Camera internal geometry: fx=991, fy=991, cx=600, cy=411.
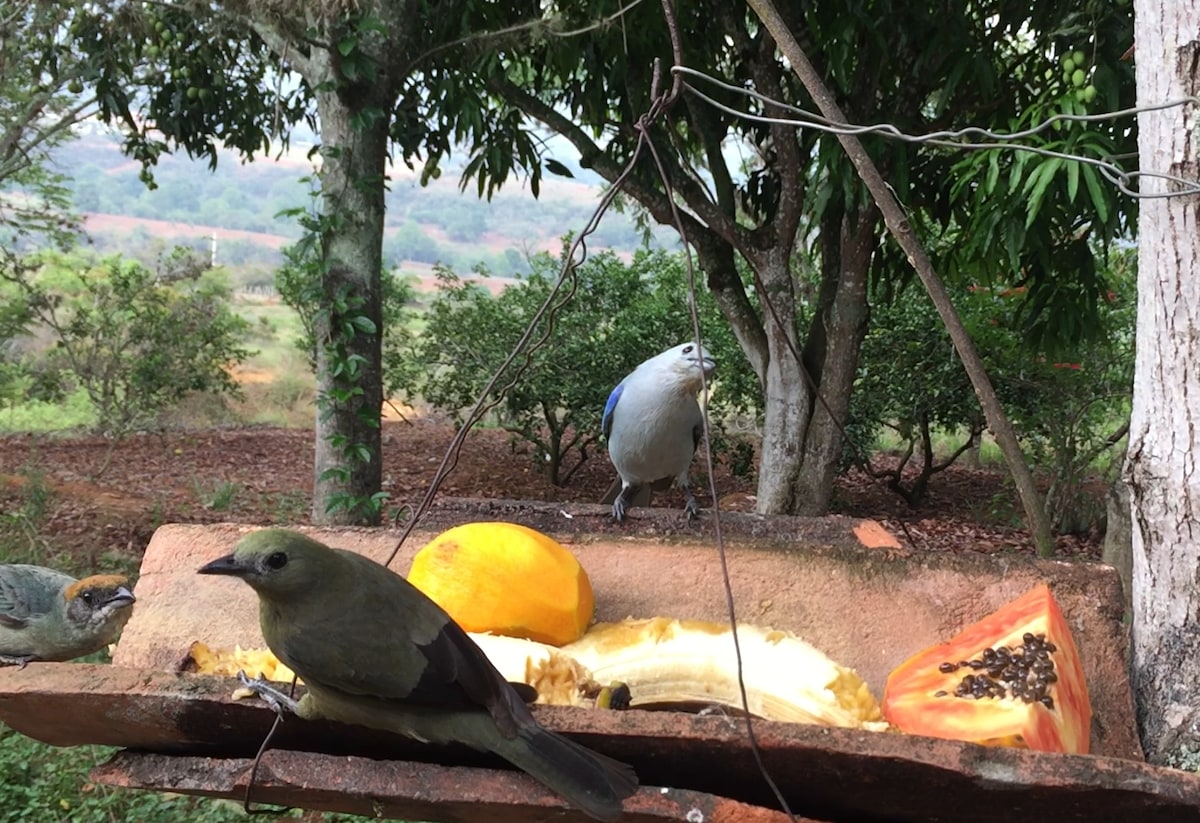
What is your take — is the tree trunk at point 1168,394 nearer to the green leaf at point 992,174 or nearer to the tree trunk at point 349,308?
the green leaf at point 992,174

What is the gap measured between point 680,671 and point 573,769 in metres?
0.71

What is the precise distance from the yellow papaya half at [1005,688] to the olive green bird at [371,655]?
2.22ft

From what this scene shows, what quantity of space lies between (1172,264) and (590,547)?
1.56 metres

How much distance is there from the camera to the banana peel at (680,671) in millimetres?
1970

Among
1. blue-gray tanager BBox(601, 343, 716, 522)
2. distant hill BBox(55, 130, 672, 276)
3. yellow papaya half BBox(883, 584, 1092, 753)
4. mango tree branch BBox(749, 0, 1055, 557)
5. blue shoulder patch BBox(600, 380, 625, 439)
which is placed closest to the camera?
yellow papaya half BBox(883, 584, 1092, 753)

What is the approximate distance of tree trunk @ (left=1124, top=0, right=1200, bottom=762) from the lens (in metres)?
2.01

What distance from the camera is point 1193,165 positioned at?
200 centimetres

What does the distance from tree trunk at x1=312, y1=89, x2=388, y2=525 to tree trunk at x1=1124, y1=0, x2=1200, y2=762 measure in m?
3.54

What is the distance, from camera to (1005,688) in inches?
70.6

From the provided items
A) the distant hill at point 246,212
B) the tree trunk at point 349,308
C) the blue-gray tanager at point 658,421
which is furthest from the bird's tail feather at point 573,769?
the distant hill at point 246,212

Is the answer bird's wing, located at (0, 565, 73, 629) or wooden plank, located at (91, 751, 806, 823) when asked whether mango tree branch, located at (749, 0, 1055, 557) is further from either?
bird's wing, located at (0, 565, 73, 629)

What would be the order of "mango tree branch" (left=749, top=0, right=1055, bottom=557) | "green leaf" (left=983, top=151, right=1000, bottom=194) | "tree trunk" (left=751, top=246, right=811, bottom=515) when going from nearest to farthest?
1. "mango tree branch" (left=749, top=0, right=1055, bottom=557)
2. "green leaf" (left=983, top=151, right=1000, bottom=194)
3. "tree trunk" (left=751, top=246, right=811, bottom=515)

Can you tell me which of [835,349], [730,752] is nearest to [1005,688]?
[730,752]

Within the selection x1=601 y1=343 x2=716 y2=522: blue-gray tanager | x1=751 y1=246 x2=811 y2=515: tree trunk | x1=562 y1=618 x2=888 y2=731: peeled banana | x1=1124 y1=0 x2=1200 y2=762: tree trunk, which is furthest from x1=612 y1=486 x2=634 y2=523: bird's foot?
x1=1124 y1=0 x2=1200 y2=762: tree trunk
